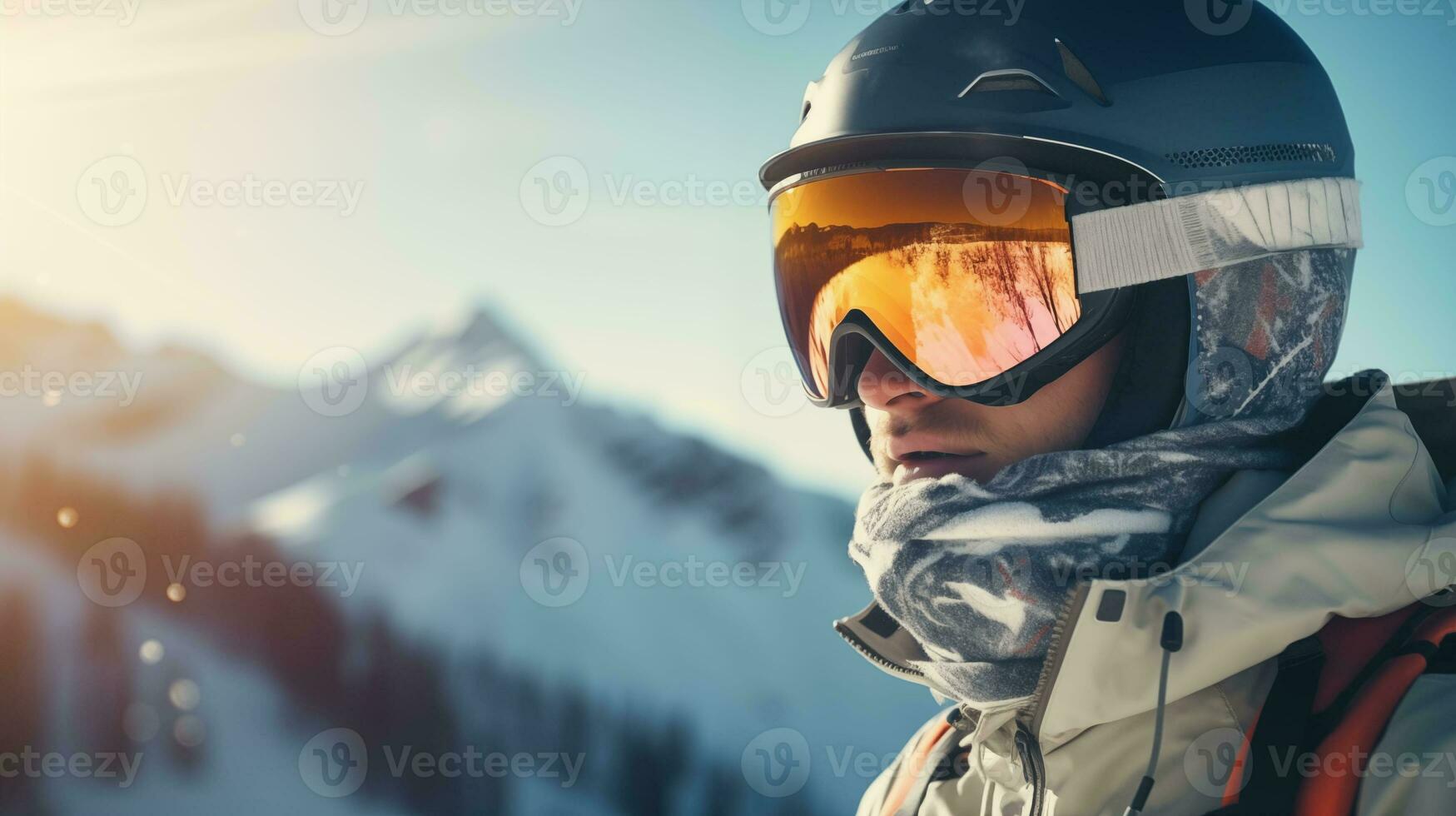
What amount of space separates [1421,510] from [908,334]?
88 centimetres

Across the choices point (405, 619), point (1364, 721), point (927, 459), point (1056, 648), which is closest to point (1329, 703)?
point (1364, 721)

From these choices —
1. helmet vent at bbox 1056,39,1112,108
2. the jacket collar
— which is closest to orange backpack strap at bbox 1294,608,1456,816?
the jacket collar

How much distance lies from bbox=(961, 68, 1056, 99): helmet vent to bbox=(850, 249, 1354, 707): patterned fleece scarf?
1.61 feet

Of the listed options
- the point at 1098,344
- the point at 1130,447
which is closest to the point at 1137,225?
the point at 1098,344

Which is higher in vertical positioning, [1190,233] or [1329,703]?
[1190,233]

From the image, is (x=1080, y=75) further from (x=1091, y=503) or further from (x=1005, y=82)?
(x=1091, y=503)

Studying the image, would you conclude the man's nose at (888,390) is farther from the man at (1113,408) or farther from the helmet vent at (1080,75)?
the helmet vent at (1080,75)

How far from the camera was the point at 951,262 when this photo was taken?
179cm

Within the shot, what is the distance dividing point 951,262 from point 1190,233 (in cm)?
43

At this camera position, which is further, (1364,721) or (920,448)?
(920,448)

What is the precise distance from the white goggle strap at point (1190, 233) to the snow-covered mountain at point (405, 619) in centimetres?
1669

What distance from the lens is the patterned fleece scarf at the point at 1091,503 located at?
60.0 inches

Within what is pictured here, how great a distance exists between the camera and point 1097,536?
1.52m

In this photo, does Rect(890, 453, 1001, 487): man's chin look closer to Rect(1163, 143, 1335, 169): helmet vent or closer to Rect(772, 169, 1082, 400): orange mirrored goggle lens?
Rect(772, 169, 1082, 400): orange mirrored goggle lens
